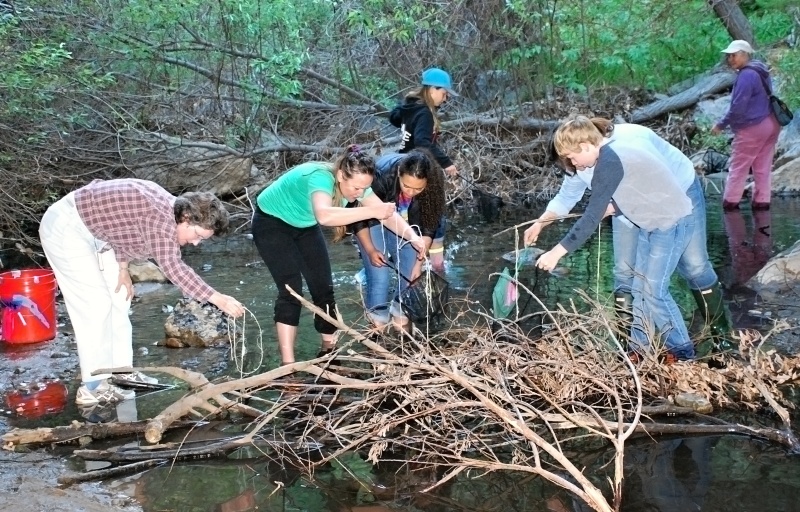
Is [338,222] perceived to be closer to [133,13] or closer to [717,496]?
[717,496]

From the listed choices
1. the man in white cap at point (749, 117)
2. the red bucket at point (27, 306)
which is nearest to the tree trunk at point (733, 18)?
the man in white cap at point (749, 117)

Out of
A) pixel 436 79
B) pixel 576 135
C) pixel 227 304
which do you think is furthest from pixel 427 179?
pixel 436 79

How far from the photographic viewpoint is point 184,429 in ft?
15.4

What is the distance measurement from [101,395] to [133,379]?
0.32m

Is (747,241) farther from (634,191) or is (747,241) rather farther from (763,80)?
(634,191)

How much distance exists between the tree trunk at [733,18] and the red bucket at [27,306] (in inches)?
455

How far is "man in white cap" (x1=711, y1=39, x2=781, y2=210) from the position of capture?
33.2 ft

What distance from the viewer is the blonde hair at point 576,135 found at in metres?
4.46

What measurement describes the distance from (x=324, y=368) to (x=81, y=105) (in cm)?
771

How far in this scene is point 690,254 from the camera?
513 centimetres

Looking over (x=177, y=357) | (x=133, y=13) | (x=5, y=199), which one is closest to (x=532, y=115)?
(x=133, y=13)

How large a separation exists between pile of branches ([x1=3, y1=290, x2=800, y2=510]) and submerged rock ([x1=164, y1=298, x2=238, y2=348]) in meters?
1.52

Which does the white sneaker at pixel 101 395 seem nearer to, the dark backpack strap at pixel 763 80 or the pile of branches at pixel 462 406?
the pile of branches at pixel 462 406

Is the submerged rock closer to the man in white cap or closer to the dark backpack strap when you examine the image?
the man in white cap
